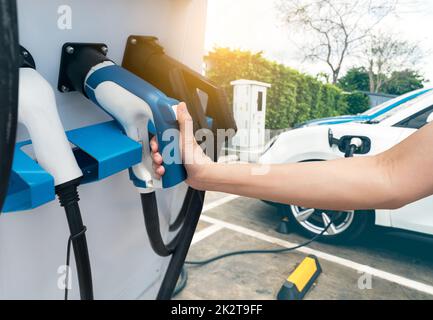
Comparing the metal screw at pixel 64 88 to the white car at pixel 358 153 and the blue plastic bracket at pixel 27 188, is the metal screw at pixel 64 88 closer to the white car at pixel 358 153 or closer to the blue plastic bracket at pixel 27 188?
the blue plastic bracket at pixel 27 188

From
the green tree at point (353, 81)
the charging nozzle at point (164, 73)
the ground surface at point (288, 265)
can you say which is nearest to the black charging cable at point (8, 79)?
the charging nozzle at point (164, 73)

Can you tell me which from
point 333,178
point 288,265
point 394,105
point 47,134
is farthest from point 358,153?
point 47,134

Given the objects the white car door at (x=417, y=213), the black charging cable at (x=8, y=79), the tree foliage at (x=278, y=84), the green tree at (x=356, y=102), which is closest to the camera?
the black charging cable at (x=8, y=79)

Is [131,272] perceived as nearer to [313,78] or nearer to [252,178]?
[252,178]

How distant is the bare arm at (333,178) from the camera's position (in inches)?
21.6

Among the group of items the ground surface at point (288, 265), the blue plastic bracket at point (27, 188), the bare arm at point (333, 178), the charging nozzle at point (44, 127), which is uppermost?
the charging nozzle at point (44, 127)

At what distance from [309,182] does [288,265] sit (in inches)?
45.4

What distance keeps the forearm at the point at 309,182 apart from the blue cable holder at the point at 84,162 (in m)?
0.17

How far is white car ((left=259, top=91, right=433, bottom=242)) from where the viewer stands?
1.63m
